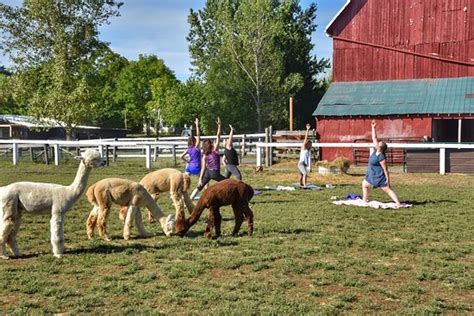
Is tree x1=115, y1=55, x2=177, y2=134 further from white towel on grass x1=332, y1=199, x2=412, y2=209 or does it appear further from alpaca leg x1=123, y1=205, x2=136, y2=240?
alpaca leg x1=123, y1=205, x2=136, y2=240

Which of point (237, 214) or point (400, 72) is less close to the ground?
point (400, 72)

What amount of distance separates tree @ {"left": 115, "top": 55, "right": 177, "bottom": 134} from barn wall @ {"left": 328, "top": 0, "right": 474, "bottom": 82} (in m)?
39.6

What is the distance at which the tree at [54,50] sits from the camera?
33.2 metres

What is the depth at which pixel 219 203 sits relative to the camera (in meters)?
9.09

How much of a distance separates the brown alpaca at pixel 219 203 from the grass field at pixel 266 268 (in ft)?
0.73

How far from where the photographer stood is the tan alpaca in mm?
8875

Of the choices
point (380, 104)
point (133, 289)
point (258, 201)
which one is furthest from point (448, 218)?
point (380, 104)

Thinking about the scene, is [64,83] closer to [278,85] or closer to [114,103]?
[278,85]

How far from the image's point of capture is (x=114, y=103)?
233ft

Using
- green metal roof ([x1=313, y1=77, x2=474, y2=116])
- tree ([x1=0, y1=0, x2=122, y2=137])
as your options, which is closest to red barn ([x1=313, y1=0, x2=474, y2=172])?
green metal roof ([x1=313, y1=77, x2=474, y2=116])

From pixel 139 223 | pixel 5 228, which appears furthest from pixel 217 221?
pixel 5 228

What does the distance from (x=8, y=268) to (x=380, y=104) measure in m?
23.3

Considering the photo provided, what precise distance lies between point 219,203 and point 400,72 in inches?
894

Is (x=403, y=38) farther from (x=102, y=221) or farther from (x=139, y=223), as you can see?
(x=102, y=221)
